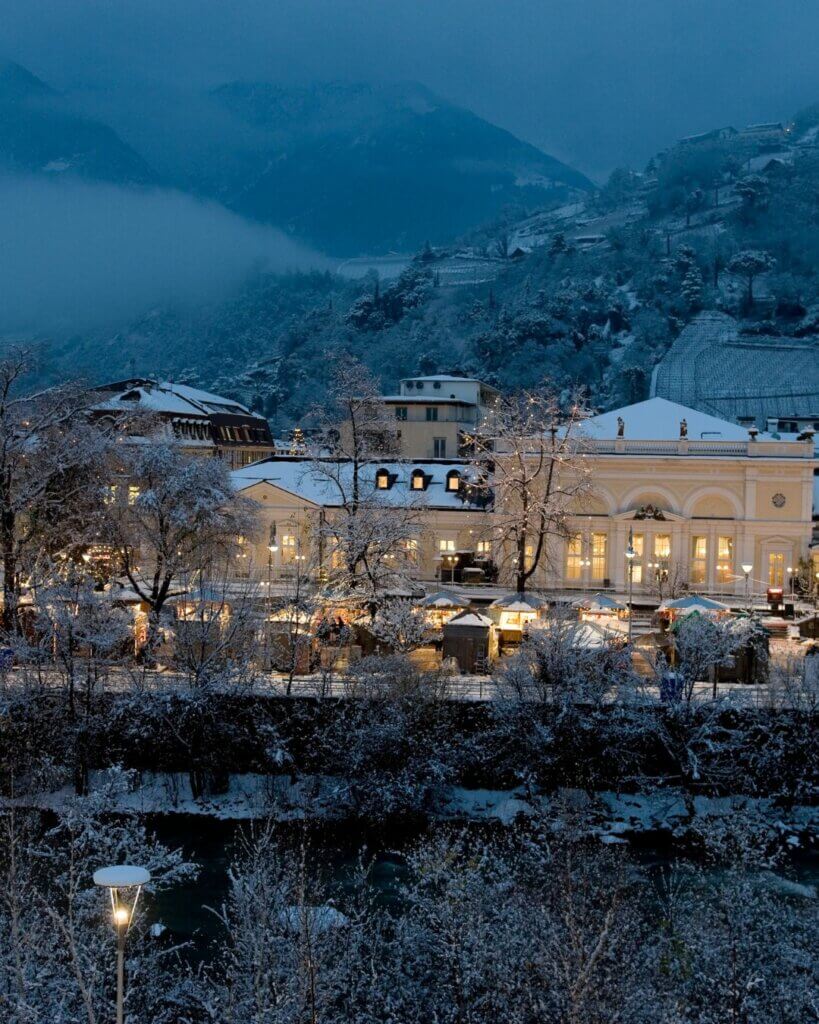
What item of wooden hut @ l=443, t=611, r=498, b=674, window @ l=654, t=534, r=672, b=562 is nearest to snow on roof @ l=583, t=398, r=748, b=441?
window @ l=654, t=534, r=672, b=562

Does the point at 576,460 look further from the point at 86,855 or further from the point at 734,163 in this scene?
the point at 734,163

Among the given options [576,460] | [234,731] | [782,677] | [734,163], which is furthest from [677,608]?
[734,163]

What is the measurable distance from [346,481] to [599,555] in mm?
9816

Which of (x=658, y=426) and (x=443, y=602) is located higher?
(x=658, y=426)

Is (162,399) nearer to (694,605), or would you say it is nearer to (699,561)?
(699,561)

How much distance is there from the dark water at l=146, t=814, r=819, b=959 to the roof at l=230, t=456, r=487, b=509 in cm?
1753

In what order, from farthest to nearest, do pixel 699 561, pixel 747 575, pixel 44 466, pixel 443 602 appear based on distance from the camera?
pixel 699 561 < pixel 747 575 < pixel 44 466 < pixel 443 602

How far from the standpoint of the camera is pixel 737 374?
111250 millimetres

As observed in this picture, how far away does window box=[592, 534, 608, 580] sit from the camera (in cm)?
3978

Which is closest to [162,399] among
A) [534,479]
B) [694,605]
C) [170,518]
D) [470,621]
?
[534,479]

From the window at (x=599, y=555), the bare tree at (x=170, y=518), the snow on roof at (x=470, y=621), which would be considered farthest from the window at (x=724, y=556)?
the bare tree at (x=170, y=518)

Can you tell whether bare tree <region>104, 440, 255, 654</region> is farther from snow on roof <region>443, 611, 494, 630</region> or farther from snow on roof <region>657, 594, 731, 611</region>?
snow on roof <region>657, 594, 731, 611</region>

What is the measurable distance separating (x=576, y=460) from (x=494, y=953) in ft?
84.2

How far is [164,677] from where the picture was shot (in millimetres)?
26438
